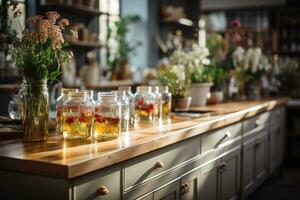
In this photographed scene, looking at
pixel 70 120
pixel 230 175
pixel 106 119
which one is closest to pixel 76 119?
pixel 70 120

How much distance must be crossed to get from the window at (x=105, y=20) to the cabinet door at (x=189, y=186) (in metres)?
4.31

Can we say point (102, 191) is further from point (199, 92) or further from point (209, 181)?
point (199, 92)

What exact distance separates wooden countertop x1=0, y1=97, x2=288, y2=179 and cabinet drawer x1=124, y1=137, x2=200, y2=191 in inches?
2.0

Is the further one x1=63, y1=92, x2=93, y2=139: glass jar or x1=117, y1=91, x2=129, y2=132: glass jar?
x1=117, y1=91, x2=129, y2=132: glass jar

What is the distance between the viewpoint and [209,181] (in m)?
2.73

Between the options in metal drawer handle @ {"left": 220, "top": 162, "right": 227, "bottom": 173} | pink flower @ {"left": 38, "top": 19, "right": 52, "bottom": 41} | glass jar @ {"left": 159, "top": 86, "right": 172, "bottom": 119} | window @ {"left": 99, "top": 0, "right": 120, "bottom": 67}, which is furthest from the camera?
window @ {"left": 99, "top": 0, "right": 120, "bottom": 67}

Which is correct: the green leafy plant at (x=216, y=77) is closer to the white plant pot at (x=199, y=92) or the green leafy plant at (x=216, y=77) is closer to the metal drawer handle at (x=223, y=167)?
the white plant pot at (x=199, y=92)

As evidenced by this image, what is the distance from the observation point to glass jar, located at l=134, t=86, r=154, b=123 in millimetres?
2578

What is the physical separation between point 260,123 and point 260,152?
28 cm

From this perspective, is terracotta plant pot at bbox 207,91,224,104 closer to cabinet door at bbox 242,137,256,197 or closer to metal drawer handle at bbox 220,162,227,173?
cabinet door at bbox 242,137,256,197

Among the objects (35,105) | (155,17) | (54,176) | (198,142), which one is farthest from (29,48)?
(155,17)

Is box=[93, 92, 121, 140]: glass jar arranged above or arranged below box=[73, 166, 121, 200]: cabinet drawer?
above

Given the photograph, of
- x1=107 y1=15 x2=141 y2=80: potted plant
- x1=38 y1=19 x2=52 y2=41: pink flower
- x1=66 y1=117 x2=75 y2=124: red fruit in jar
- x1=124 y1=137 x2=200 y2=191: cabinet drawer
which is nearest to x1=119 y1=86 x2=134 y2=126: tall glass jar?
x1=124 y1=137 x2=200 y2=191: cabinet drawer

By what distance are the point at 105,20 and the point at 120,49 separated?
57 centimetres
